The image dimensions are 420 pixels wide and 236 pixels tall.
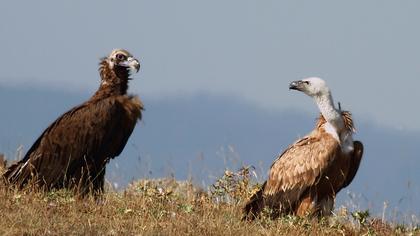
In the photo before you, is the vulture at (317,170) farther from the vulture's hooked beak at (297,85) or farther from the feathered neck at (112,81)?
the feathered neck at (112,81)

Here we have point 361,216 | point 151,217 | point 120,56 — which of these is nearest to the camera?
point 151,217

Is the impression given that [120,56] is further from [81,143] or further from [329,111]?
[329,111]

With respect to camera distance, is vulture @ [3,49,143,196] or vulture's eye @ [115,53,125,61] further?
vulture's eye @ [115,53,125,61]

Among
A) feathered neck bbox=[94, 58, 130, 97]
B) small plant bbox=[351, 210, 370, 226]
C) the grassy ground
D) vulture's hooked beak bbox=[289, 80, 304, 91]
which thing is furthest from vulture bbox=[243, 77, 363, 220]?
feathered neck bbox=[94, 58, 130, 97]

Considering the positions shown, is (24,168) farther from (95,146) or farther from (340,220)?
(340,220)

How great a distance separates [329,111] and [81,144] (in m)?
3.12

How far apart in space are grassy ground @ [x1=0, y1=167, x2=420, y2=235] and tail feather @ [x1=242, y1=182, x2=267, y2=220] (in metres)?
0.11

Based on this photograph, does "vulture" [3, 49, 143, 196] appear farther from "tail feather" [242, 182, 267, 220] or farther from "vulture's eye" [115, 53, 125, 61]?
"tail feather" [242, 182, 267, 220]

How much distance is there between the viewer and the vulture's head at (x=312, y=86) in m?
11.9

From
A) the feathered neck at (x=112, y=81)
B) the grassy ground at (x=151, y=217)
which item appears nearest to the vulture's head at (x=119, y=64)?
the feathered neck at (x=112, y=81)

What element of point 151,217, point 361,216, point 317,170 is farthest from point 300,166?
point 151,217

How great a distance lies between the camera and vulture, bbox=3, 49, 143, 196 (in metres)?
12.4

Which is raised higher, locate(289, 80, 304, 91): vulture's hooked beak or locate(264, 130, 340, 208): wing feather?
locate(289, 80, 304, 91): vulture's hooked beak

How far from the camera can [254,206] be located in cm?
1166
